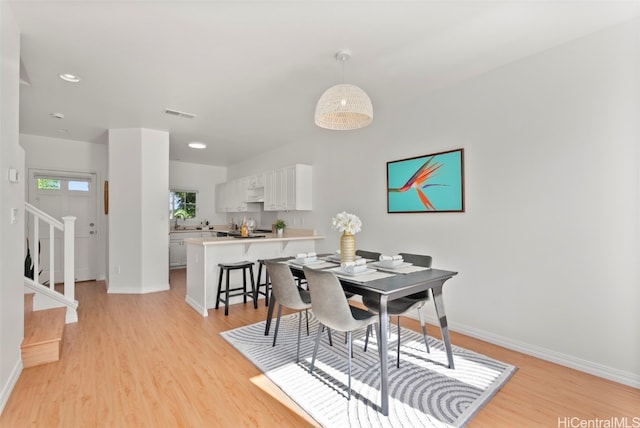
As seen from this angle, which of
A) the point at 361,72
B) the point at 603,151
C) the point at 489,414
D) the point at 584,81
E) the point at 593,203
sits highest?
the point at 361,72

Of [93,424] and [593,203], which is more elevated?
[593,203]

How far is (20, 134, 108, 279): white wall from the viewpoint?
199 inches

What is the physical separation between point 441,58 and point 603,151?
57.4 inches

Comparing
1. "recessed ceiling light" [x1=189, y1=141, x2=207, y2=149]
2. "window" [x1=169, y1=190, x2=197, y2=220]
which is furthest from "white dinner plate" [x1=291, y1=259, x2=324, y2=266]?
"window" [x1=169, y1=190, x2=197, y2=220]

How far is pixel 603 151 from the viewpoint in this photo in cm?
230

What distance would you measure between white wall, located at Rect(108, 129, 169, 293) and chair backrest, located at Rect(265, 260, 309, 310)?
3160 mm

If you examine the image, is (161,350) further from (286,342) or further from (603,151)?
(603,151)

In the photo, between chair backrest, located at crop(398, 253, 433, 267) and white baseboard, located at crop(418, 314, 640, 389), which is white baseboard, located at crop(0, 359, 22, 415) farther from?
white baseboard, located at crop(418, 314, 640, 389)

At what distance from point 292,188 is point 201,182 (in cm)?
351

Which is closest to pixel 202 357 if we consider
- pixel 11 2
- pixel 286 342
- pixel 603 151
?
pixel 286 342

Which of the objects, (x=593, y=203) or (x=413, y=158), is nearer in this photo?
(x=593, y=203)

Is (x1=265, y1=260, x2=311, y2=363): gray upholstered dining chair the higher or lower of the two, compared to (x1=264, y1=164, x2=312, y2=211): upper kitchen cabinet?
lower

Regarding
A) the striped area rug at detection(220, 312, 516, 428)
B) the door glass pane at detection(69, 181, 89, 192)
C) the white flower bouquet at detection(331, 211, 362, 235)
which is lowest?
the striped area rug at detection(220, 312, 516, 428)

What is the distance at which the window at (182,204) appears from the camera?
7.17 meters
